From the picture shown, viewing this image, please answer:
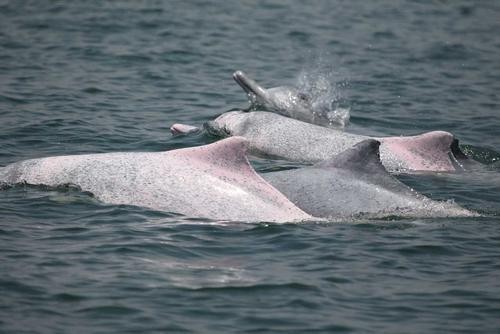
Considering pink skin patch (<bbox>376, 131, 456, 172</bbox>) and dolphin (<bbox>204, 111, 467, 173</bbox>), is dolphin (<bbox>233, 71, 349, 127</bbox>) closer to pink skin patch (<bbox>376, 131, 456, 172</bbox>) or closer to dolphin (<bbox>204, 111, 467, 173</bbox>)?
dolphin (<bbox>204, 111, 467, 173</bbox>)

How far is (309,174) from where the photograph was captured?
12.5m

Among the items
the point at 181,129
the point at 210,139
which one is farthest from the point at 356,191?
the point at 181,129

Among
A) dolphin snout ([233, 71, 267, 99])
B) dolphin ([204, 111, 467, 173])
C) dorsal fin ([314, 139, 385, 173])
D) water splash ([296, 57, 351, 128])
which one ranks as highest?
dorsal fin ([314, 139, 385, 173])

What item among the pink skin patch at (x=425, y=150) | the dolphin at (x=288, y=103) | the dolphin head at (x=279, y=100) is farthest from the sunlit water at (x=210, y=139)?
the dolphin head at (x=279, y=100)

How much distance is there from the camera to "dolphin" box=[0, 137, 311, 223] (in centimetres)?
1166

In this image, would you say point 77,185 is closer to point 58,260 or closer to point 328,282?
point 58,260

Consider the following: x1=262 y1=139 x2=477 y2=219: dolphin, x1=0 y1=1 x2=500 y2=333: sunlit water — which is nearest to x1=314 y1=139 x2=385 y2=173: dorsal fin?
x1=262 y1=139 x2=477 y2=219: dolphin

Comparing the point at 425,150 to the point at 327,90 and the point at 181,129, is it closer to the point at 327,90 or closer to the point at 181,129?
the point at 181,129

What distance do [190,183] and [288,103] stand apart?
7276 millimetres

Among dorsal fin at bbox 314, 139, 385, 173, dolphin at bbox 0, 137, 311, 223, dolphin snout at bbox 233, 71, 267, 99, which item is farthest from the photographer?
dolphin snout at bbox 233, 71, 267, 99

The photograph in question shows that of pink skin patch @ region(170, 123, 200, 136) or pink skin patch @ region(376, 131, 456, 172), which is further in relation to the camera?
pink skin patch @ region(170, 123, 200, 136)

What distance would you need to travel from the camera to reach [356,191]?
1217 centimetres

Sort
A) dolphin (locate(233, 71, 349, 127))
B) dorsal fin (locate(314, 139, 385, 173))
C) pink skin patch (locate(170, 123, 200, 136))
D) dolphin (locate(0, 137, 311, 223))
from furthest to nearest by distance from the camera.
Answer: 1. dolphin (locate(233, 71, 349, 127))
2. pink skin patch (locate(170, 123, 200, 136))
3. dorsal fin (locate(314, 139, 385, 173))
4. dolphin (locate(0, 137, 311, 223))

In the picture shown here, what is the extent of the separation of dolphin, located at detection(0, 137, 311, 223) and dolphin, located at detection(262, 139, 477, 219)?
1.25 ft
